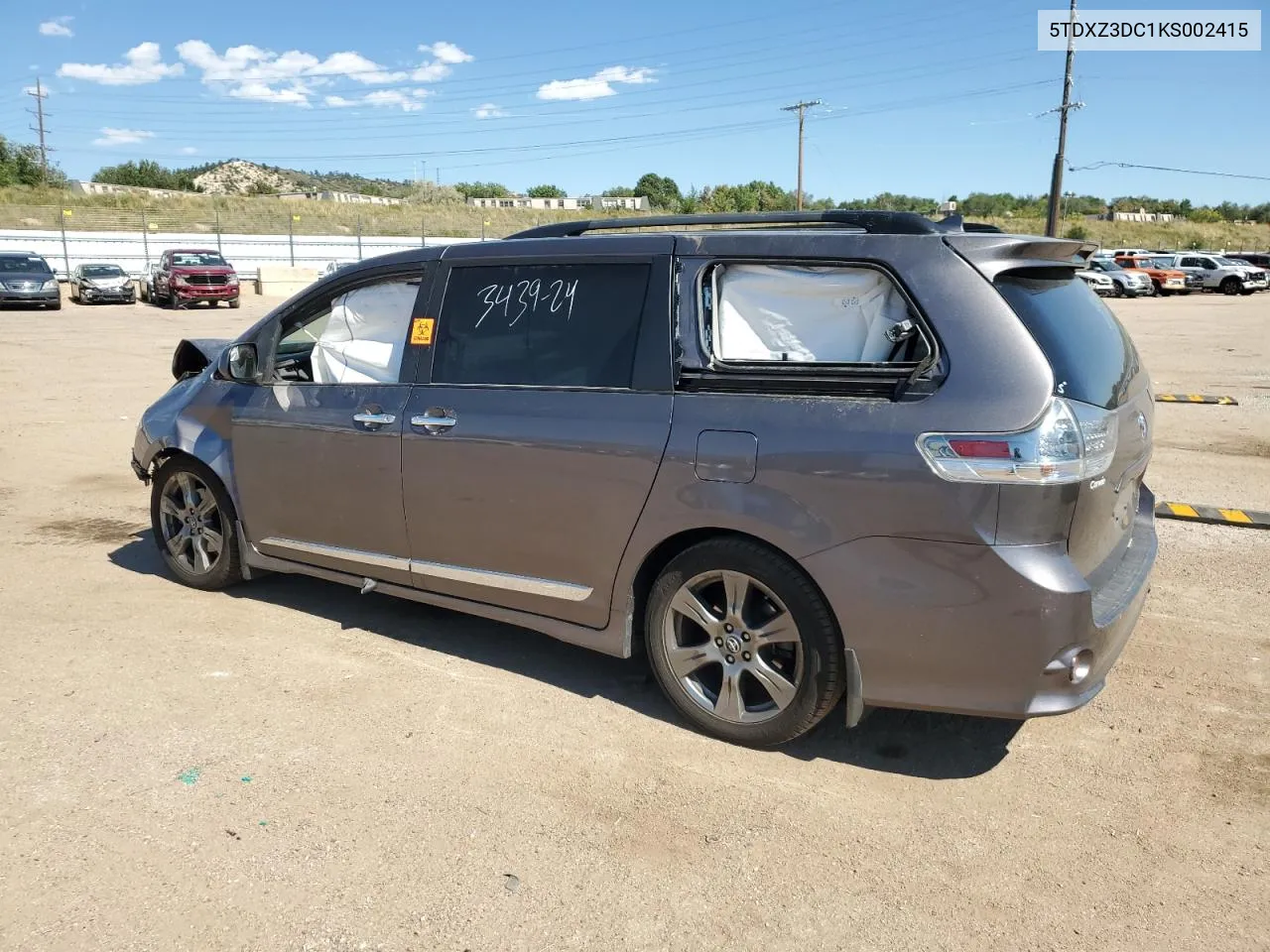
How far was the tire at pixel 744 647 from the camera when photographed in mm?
3410

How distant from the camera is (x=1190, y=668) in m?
4.30

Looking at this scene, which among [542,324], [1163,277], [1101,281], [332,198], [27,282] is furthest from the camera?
[332,198]

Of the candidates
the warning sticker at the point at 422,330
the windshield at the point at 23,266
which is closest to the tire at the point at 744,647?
the warning sticker at the point at 422,330

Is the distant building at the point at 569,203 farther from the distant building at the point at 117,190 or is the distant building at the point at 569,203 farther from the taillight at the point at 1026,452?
the taillight at the point at 1026,452

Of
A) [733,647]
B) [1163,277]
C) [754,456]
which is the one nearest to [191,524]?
[733,647]

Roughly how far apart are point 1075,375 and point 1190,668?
6.06ft

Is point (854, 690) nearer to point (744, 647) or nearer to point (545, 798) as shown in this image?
point (744, 647)

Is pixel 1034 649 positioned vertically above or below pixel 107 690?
above

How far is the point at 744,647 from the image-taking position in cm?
358

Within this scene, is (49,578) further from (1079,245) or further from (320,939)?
(1079,245)

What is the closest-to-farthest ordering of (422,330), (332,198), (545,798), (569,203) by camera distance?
(545,798) → (422,330) → (332,198) → (569,203)

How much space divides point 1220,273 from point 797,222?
4602 centimetres

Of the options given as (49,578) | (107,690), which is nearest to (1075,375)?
(107,690)

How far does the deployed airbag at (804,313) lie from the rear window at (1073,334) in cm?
42
